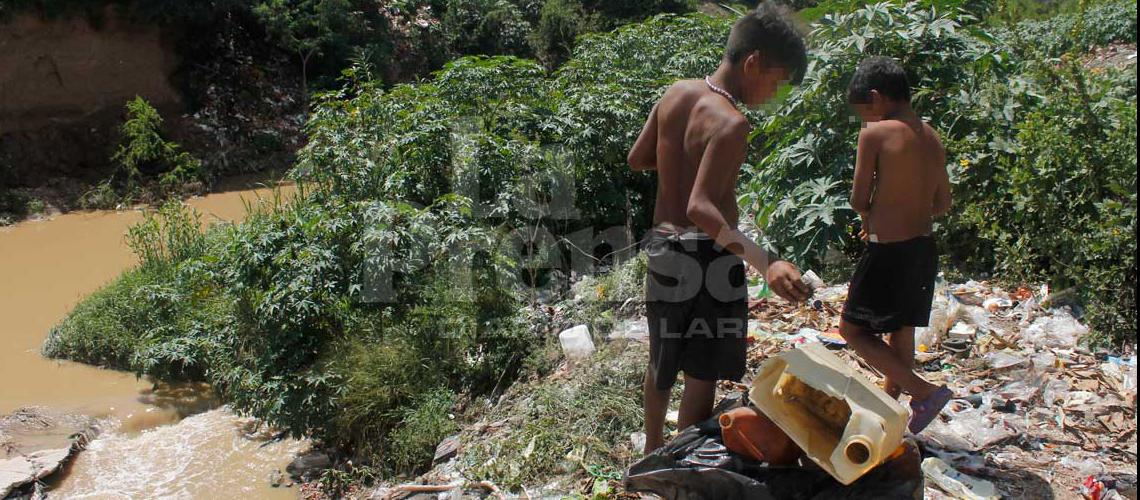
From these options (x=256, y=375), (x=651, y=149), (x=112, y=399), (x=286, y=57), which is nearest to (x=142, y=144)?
(x=286, y=57)

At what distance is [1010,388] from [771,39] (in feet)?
6.06

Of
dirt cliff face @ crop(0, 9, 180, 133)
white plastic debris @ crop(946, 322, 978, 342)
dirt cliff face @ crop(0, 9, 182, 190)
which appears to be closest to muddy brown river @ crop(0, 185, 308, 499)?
dirt cliff face @ crop(0, 9, 182, 190)

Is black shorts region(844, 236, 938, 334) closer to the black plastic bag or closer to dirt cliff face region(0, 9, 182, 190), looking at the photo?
the black plastic bag

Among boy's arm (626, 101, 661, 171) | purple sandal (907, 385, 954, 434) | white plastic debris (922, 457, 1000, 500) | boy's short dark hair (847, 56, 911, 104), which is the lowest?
white plastic debris (922, 457, 1000, 500)

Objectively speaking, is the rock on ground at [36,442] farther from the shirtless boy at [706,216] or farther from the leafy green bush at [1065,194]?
the leafy green bush at [1065,194]

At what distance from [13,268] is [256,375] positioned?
5.14 metres

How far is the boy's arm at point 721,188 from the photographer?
6.77ft

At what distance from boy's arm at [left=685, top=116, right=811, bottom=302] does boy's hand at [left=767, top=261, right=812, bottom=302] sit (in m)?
0.03

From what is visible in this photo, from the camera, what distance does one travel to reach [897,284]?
8.44 feet

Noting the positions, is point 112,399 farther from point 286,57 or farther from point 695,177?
point 286,57

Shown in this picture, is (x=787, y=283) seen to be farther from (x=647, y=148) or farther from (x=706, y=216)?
(x=647, y=148)

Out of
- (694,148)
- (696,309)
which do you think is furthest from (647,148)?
(696,309)

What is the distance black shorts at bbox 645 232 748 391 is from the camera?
7.39ft

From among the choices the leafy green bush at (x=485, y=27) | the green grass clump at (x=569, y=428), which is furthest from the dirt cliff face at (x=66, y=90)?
the green grass clump at (x=569, y=428)
